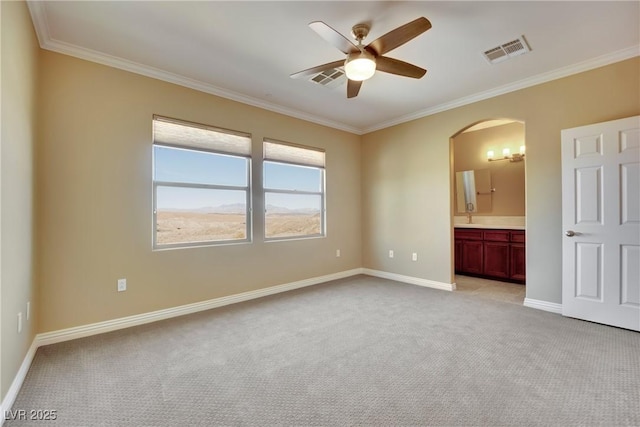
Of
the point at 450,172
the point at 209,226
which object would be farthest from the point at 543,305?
the point at 209,226

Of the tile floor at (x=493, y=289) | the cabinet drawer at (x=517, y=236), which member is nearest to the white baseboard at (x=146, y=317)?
the tile floor at (x=493, y=289)

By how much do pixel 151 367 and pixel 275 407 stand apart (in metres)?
1.09

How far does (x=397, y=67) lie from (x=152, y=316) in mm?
3496

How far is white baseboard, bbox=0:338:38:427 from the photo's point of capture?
162 cm

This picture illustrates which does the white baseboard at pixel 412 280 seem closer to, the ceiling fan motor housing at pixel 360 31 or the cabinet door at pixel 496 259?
the cabinet door at pixel 496 259

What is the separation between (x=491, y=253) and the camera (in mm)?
4836

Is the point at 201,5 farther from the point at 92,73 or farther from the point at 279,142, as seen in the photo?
the point at 279,142

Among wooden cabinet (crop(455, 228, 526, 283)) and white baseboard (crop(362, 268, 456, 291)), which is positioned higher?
wooden cabinet (crop(455, 228, 526, 283))

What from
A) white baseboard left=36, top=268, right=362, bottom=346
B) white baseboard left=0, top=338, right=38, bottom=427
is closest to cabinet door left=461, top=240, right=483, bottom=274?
white baseboard left=36, top=268, right=362, bottom=346

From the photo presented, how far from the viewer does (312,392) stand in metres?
1.83

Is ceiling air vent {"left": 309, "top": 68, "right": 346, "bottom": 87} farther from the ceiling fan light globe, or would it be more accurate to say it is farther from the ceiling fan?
the ceiling fan light globe

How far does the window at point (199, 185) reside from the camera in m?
3.23

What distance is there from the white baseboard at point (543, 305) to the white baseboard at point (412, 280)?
92 cm

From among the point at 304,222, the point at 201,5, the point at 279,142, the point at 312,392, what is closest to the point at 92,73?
the point at 201,5
